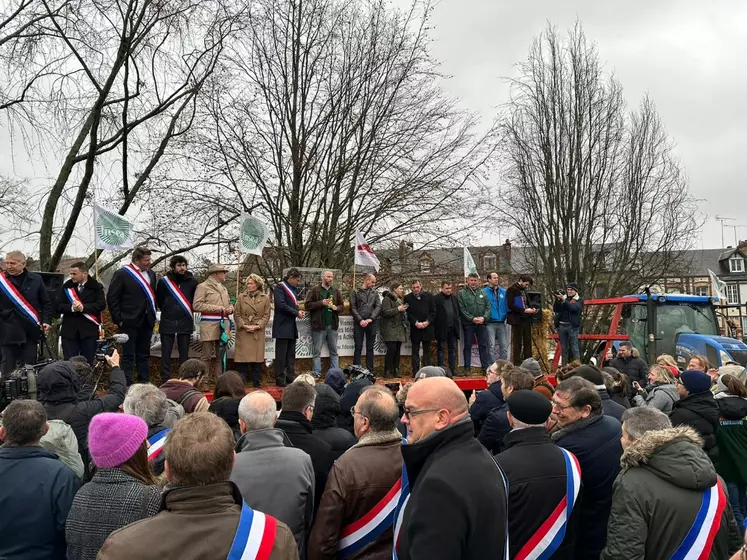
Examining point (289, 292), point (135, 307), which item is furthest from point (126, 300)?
point (289, 292)

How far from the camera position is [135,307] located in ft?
28.6

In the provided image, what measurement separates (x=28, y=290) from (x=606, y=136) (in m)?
24.2

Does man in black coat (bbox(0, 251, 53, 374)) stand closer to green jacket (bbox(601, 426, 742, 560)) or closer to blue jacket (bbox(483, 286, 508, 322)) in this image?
green jacket (bbox(601, 426, 742, 560))

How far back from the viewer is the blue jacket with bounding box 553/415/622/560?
398 centimetres

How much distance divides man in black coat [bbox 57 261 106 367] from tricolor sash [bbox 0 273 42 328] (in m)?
0.44

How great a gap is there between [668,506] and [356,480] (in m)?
1.70

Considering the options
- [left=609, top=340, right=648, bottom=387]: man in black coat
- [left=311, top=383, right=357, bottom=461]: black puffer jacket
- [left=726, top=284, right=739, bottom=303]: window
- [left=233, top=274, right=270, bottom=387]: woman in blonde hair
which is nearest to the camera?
[left=311, top=383, right=357, bottom=461]: black puffer jacket

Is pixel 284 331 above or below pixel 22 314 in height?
below

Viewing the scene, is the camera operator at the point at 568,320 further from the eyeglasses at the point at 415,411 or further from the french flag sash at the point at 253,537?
the french flag sash at the point at 253,537

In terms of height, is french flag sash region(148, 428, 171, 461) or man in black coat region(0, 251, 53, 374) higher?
man in black coat region(0, 251, 53, 374)

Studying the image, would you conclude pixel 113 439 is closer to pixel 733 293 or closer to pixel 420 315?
pixel 420 315

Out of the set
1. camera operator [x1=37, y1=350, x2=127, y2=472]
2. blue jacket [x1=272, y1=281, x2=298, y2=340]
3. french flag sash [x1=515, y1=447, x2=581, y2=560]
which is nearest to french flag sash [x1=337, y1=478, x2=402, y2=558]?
french flag sash [x1=515, y1=447, x2=581, y2=560]

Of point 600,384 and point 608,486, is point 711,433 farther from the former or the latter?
point 608,486

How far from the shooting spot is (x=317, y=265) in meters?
17.7
